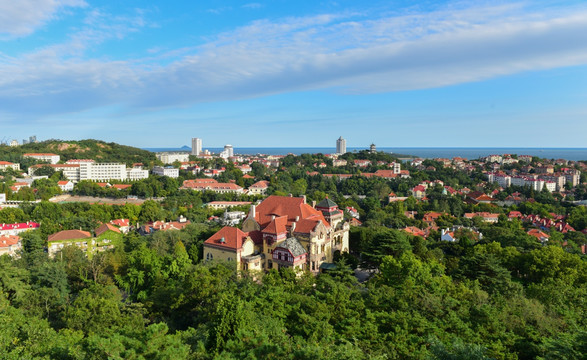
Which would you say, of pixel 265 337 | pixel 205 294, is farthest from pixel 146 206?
pixel 265 337

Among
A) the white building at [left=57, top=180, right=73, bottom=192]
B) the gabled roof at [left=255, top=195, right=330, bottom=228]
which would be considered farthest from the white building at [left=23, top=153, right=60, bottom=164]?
the gabled roof at [left=255, top=195, right=330, bottom=228]

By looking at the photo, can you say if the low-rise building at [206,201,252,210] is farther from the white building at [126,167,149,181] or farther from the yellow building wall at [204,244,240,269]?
the white building at [126,167,149,181]

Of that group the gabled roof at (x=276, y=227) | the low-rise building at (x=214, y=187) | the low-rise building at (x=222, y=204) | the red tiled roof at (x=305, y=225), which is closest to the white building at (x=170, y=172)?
the low-rise building at (x=214, y=187)

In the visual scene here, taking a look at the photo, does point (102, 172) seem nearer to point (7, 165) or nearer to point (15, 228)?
point (7, 165)

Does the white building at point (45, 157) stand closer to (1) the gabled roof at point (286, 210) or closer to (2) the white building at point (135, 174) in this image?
(2) the white building at point (135, 174)

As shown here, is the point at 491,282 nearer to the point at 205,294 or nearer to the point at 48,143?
the point at 205,294

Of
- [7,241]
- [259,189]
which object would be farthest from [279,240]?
[259,189]

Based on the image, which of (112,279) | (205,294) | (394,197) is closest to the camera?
(205,294)
